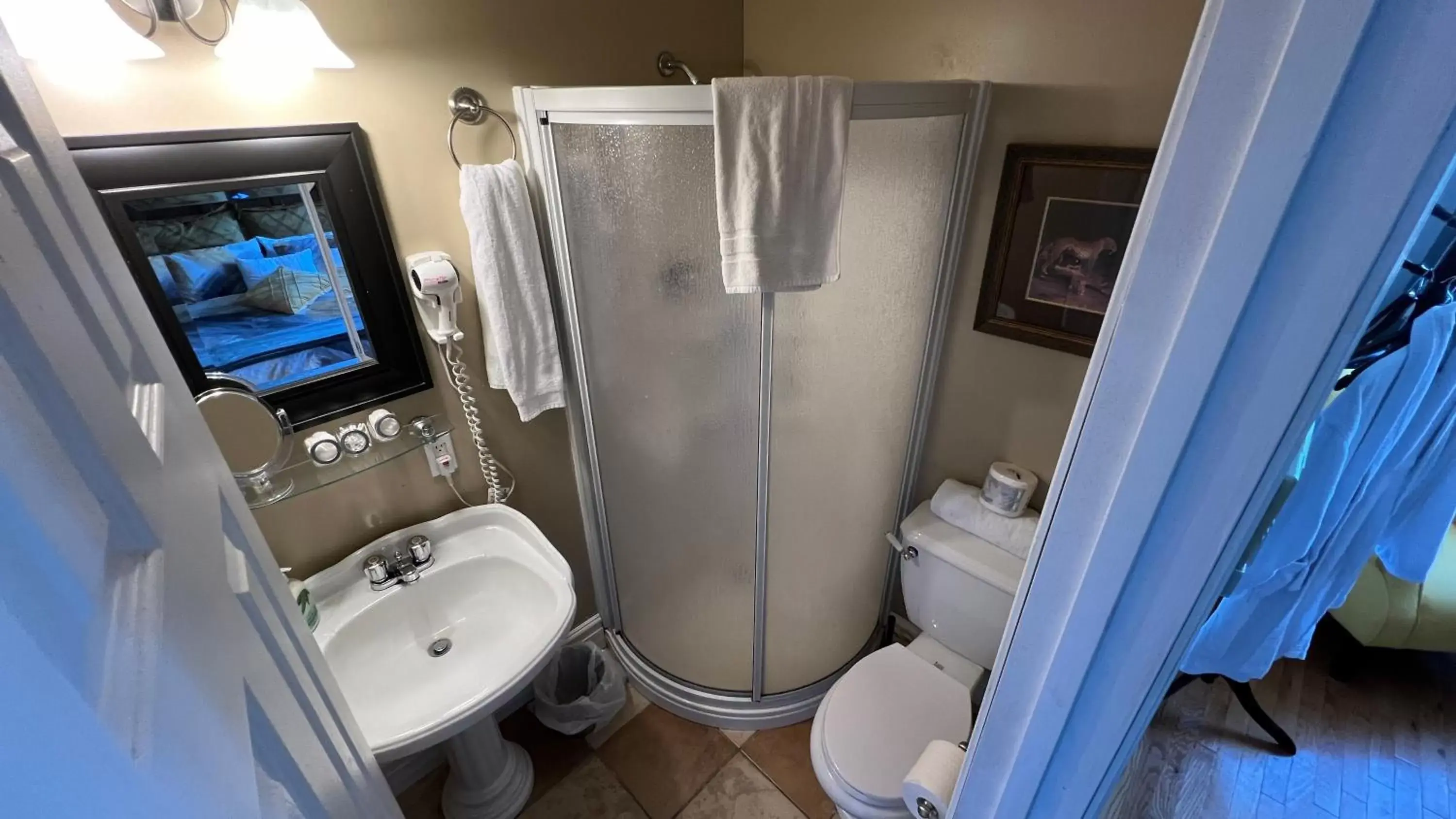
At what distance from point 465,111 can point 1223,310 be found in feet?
4.49

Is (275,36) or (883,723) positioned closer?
(275,36)

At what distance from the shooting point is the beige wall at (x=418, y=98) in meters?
0.95

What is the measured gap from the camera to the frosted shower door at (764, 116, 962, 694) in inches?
48.9

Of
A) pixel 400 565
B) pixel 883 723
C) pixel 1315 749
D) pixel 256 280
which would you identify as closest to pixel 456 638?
pixel 400 565

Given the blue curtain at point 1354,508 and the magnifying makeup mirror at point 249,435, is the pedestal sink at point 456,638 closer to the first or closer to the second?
the magnifying makeup mirror at point 249,435

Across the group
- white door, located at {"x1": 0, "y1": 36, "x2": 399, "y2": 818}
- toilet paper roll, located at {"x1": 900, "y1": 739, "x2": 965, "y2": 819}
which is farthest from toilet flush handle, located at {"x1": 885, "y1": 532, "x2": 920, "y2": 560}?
white door, located at {"x1": 0, "y1": 36, "x2": 399, "y2": 818}

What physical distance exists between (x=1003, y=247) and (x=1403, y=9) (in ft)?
3.82

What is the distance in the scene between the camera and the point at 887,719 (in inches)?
58.5

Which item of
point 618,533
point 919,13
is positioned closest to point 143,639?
point 618,533

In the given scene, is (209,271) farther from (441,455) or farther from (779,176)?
(779,176)

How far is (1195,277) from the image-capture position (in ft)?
1.24

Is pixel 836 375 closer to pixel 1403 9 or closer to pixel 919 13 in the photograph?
pixel 919 13

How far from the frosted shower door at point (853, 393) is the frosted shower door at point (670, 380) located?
9 centimetres

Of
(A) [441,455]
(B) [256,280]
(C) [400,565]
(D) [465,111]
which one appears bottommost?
(C) [400,565]
